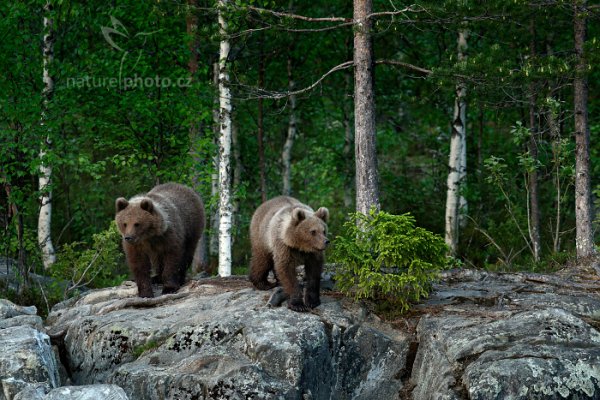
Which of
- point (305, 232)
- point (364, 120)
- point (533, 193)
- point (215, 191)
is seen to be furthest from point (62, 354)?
point (533, 193)

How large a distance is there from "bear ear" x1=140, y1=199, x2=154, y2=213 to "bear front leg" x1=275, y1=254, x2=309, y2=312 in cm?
201

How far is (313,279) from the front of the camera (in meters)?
8.73

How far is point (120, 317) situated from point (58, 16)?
8851mm

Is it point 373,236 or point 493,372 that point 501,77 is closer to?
point 373,236

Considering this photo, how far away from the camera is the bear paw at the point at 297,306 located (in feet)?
27.3

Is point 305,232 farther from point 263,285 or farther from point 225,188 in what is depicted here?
point 225,188

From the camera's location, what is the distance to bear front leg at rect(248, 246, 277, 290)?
31.4ft

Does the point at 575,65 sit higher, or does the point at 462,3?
the point at 462,3

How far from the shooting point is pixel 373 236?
8906 mm

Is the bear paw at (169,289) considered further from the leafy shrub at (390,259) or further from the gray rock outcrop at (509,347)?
the gray rock outcrop at (509,347)

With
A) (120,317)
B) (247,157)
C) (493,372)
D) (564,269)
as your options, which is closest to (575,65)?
(564,269)

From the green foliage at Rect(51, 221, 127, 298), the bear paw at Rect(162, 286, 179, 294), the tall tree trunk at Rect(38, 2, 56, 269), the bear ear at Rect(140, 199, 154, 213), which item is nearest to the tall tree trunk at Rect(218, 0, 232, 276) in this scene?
the green foliage at Rect(51, 221, 127, 298)

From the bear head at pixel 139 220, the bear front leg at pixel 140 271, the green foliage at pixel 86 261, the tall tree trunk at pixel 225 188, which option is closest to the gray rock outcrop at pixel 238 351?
the bear front leg at pixel 140 271

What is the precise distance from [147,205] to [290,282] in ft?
7.77
